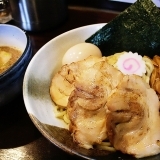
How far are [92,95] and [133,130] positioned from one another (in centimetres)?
22

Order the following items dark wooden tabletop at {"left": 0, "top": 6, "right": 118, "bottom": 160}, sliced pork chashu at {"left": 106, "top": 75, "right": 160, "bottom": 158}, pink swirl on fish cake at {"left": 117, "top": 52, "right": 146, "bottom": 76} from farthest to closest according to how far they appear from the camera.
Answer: pink swirl on fish cake at {"left": 117, "top": 52, "right": 146, "bottom": 76} < dark wooden tabletop at {"left": 0, "top": 6, "right": 118, "bottom": 160} < sliced pork chashu at {"left": 106, "top": 75, "right": 160, "bottom": 158}

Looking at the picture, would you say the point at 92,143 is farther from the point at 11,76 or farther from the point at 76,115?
the point at 11,76

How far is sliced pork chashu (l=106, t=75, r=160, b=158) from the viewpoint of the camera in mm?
1071

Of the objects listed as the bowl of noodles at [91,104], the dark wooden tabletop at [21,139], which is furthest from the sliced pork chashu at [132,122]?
the dark wooden tabletop at [21,139]

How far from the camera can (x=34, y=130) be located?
1.39 meters

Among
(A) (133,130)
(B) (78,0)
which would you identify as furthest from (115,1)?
Answer: (A) (133,130)

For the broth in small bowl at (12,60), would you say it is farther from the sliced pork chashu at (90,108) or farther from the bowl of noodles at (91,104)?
the sliced pork chashu at (90,108)

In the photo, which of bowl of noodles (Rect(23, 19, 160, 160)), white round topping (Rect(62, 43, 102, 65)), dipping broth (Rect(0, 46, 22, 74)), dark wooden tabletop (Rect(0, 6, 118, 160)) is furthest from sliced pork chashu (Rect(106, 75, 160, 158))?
dipping broth (Rect(0, 46, 22, 74))

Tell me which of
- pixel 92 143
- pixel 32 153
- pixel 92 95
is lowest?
pixel 32 153

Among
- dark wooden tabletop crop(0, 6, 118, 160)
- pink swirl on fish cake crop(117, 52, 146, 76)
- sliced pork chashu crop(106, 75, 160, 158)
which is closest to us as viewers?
sliced pork chashu crop(106, 75, 160, 158)

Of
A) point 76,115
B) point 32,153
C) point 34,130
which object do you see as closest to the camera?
point 76,115

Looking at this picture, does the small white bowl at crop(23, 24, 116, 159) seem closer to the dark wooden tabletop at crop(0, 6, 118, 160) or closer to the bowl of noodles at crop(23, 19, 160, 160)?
the bowl of noodles at crop(23, 19, 160, 160)

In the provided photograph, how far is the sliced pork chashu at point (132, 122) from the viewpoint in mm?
1071

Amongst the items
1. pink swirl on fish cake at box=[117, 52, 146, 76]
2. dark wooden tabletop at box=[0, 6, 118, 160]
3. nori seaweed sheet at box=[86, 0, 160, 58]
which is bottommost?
dark wooden tabletop at box=[0, 6, 118, 160]
